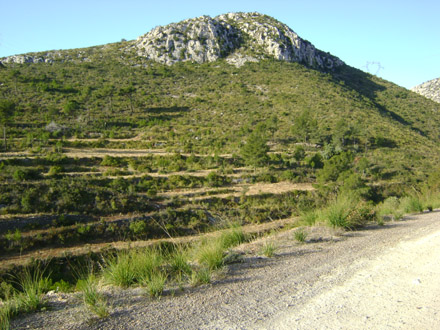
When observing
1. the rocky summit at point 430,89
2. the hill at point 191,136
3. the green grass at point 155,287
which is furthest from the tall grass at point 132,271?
the rocky summit at point 430,89

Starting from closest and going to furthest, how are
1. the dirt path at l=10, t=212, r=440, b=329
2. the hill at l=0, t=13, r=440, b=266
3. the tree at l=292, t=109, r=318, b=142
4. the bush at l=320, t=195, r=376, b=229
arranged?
the dirt path at l=10, t=212, r=440, b=329 < the bush at l=320, t=195, r=376, b=229 < the hill at l=0, t=13, r=440, b=266 < the tree at l=292, t=109, r=318, b=142

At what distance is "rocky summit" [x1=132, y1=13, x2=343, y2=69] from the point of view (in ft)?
239

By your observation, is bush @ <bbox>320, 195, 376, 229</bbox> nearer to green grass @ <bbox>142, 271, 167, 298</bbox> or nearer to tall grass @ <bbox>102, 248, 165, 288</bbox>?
tall grass @ <bbox>102, 248, 165, 288</bbox>

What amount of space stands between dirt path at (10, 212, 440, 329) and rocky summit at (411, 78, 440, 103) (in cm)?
11335

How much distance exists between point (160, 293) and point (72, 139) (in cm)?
3714

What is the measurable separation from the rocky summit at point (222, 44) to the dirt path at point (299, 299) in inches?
2808

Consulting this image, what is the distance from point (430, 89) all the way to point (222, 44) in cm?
7839

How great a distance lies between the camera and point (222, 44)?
7562 cm

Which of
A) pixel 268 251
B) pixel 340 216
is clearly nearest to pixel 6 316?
pixel 268 251

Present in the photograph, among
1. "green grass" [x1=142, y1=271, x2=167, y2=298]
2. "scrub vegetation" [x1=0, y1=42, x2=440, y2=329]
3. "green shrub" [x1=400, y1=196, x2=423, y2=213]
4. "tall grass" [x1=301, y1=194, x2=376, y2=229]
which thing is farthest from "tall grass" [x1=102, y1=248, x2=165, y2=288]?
"green shrub" [x1=400, y1=196, x2=423, y2=213]

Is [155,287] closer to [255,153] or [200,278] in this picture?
[200,278]

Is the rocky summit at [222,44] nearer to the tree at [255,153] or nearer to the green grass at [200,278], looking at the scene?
the tree at [255,153]

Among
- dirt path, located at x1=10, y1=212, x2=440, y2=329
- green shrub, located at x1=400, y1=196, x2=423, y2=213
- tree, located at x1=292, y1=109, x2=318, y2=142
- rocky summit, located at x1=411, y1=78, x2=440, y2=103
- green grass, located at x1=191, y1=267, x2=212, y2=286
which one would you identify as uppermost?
rocky summit, located at x1=411, y1=78, x2=440, y2=103

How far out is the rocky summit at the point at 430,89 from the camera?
95.7 m
